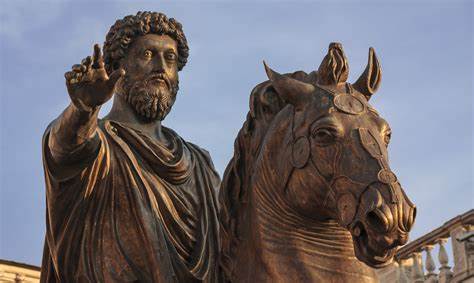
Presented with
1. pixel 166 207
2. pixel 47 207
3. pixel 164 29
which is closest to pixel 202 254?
pixel 166 207

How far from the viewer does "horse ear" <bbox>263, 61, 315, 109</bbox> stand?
4492mm

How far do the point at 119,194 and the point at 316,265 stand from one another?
122cm

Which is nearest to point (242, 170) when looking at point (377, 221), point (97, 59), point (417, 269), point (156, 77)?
point (97, 59)

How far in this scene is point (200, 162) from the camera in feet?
18.9

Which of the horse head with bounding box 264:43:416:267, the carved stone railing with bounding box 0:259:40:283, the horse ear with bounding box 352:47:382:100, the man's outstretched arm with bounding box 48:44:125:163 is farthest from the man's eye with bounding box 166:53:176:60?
the carved stone railing with bounding box 0:259:40:283

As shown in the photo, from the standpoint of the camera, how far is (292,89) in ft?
14.8

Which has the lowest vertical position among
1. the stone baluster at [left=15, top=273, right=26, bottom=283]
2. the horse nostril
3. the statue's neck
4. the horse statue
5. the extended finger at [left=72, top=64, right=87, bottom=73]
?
the horse nostril

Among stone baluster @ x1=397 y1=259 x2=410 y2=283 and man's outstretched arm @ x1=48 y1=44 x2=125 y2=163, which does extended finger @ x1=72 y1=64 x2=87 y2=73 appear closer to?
man's outstretched arm @ x1=48 y1=44 x2=125 y2=163

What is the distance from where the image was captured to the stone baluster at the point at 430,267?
18.9 meters

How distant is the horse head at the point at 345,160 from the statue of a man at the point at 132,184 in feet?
2.74

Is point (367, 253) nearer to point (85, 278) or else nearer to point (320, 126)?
point (320, 126)

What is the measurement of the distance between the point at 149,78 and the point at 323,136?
1.49 meters

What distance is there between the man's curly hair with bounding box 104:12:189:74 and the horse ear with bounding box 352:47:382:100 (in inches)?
53.0

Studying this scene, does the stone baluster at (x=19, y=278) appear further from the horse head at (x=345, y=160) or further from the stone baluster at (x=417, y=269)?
the horse head at (x=345, y=160)
